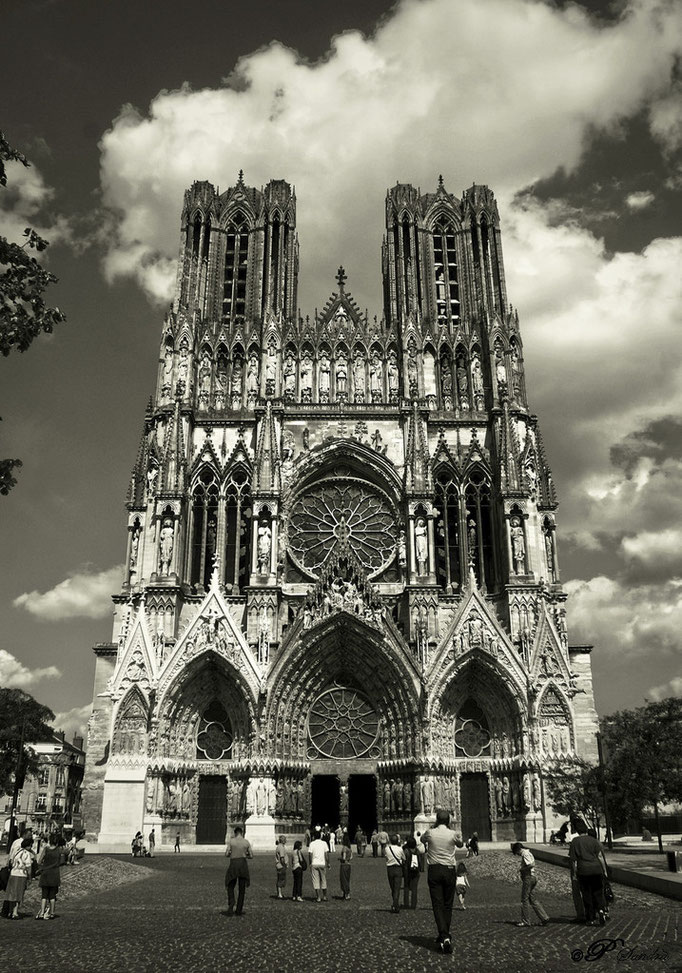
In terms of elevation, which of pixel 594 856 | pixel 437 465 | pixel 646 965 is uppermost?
pixel 437 465

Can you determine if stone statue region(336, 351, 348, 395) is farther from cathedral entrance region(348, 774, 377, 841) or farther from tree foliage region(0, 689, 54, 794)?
tree foliage region(0, 689, 54, 794)

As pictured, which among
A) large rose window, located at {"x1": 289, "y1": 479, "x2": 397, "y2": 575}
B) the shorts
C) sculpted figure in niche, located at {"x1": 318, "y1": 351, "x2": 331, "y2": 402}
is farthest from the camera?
sculpted figure in niche, located at {"x1": 318, "y1": 351, "x2": 331, "y2": 402}

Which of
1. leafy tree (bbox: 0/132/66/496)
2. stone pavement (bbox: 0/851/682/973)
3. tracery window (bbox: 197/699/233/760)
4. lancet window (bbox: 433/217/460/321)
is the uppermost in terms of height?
lancet window (bbox: 433/217/460/321)

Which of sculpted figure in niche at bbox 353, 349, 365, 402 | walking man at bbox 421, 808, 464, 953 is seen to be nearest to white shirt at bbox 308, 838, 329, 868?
walking man at bbox 421, 808, 464, 953

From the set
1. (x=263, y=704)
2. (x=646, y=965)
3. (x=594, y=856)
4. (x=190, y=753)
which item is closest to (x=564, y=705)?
(x=263, y=704)

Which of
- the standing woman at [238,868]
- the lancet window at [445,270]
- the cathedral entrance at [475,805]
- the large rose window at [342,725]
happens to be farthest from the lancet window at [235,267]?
the standing woman at [238,868]

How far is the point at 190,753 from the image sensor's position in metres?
35.3

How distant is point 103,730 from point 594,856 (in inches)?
1156

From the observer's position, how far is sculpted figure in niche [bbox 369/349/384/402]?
1681 inches

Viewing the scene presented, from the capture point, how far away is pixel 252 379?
42.7 m

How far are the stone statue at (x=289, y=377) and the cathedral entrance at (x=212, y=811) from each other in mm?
17675

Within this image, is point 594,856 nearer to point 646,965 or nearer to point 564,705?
point 646,965

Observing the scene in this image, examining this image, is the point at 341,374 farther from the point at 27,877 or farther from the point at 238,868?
the point at 238,868

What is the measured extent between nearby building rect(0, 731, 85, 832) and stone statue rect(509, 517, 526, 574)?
194 ft
